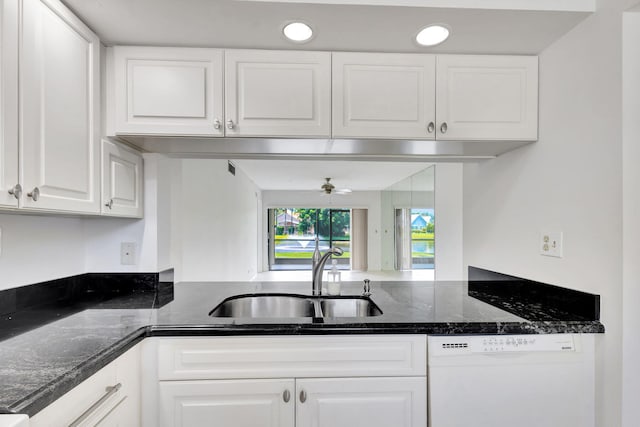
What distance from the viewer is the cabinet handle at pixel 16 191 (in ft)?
3.30

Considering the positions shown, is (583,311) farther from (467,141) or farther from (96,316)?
(96,316)

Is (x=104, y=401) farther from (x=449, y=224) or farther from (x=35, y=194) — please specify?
(x=449, y=224)

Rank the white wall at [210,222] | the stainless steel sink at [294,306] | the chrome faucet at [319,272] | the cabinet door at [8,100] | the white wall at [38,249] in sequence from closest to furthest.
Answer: the cabinet door at [8,100] → the white wall at [38,249] → the stainless steel sink at [294,306] → the chrome faucet at [319,272] → the white wall at [210,222]

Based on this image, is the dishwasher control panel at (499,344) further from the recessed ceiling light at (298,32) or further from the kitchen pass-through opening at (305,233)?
the kitchen pass-through opening at (305,233)

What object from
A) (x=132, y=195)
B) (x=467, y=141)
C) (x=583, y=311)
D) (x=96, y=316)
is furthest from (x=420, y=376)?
(x=132, y=195)

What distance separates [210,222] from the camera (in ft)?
12.6

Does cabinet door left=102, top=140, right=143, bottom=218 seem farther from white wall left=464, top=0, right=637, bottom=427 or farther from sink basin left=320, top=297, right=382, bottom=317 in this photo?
white wall left=464, top=0, right=637, bottom=427

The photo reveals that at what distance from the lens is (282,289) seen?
201 cm

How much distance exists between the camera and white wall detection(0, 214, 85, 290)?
1377mm

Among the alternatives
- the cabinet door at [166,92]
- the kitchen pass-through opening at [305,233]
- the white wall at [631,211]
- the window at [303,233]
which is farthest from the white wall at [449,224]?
the window at [303,233]

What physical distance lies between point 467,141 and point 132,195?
1.72m

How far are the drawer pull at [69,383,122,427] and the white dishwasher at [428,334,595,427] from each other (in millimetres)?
1134

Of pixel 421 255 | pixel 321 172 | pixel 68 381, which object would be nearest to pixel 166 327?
pixel 68 381

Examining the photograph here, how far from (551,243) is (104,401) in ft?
6.14
